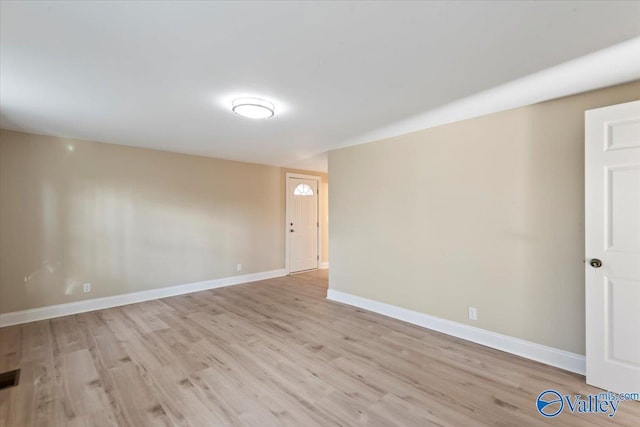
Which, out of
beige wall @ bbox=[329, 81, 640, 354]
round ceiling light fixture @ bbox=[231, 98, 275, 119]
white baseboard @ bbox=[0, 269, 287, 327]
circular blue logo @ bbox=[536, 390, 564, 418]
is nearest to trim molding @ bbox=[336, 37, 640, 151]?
beige wall @ bbox=[329, 81, 640, 354]

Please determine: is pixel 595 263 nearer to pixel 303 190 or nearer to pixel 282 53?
pixel 282 53

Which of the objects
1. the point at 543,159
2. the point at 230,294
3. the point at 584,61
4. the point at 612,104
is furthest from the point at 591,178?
the point at 230,294

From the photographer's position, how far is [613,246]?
2.09 meters

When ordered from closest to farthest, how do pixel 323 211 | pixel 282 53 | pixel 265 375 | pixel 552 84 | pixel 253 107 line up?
pixel 282 53 < pixel 552 84 < pixel 265 375 < pixel 253 107 < pixel 323 211

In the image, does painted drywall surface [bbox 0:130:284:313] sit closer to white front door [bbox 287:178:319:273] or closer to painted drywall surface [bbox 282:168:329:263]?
white front door [bbox 287:178:319:273]

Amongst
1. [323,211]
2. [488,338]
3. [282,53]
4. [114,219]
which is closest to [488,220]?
[488,338]

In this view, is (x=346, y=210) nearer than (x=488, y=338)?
Result: No

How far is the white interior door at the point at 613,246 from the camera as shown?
2016 mm

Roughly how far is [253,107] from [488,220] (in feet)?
8.44

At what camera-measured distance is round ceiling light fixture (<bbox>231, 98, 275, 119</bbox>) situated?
2.49 m

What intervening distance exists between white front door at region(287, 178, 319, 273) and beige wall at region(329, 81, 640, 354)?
8.16 ft

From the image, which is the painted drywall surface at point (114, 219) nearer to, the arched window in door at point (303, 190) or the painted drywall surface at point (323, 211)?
the arched window in door at point (303, 190)

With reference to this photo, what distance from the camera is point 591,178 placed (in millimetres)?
2172

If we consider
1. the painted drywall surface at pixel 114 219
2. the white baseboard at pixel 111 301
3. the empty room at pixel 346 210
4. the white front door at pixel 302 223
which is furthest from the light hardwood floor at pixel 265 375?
the white front door at pixel 302 223
